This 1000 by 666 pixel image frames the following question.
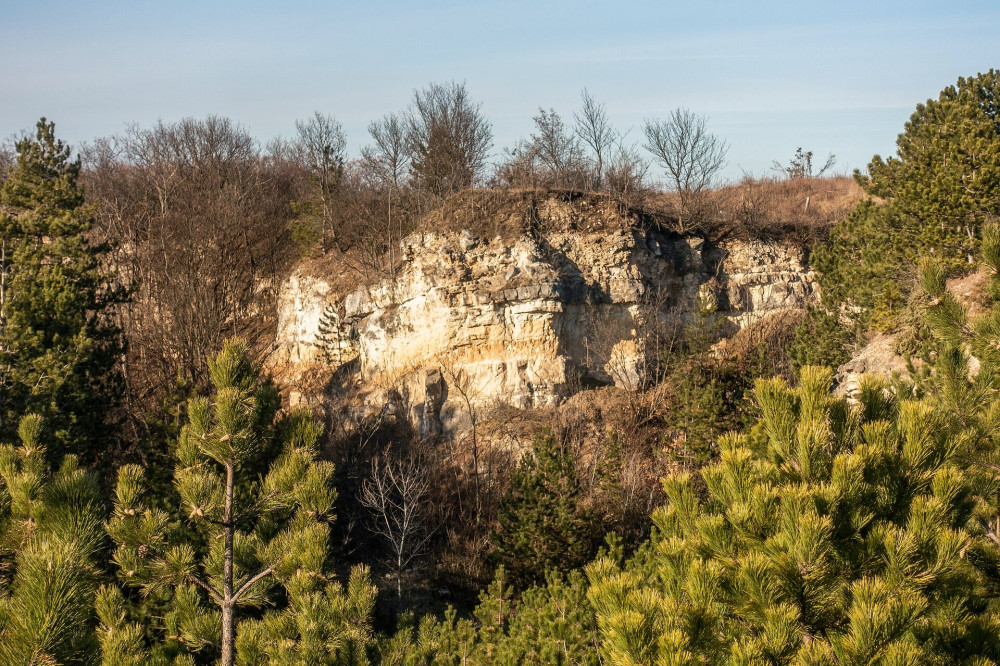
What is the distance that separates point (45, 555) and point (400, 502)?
66.7 feet

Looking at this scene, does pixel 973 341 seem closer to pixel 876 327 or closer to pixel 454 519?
pixel 876 327

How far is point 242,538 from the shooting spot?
8.37 metres

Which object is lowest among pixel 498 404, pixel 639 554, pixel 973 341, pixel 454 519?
pixel 454 519

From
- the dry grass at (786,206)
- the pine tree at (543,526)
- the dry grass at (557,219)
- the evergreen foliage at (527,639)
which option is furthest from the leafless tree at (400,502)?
the dry grass at (786,206)

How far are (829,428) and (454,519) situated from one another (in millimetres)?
19755

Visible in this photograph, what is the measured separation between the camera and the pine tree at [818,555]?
4.75 meters

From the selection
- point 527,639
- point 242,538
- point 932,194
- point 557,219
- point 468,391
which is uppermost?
point 557,219

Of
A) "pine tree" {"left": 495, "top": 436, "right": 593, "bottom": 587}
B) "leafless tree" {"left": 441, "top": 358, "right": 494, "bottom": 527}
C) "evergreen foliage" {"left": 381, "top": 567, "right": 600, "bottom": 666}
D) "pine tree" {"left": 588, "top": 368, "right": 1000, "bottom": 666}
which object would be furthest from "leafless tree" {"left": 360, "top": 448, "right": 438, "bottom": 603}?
"pine tree" {"left": 588, "top": 368, "right": 1000, "bottom": 666}

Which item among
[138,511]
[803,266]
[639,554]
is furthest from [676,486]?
[803,266]

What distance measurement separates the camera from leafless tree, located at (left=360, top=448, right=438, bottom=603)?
21750mm

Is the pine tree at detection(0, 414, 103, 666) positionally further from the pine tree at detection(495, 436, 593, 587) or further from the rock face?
the rock face

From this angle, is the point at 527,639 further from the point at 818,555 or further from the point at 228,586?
the point at 818,555

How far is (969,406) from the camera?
7.38 meters

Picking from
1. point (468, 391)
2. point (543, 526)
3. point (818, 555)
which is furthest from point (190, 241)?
point (818, 555)
